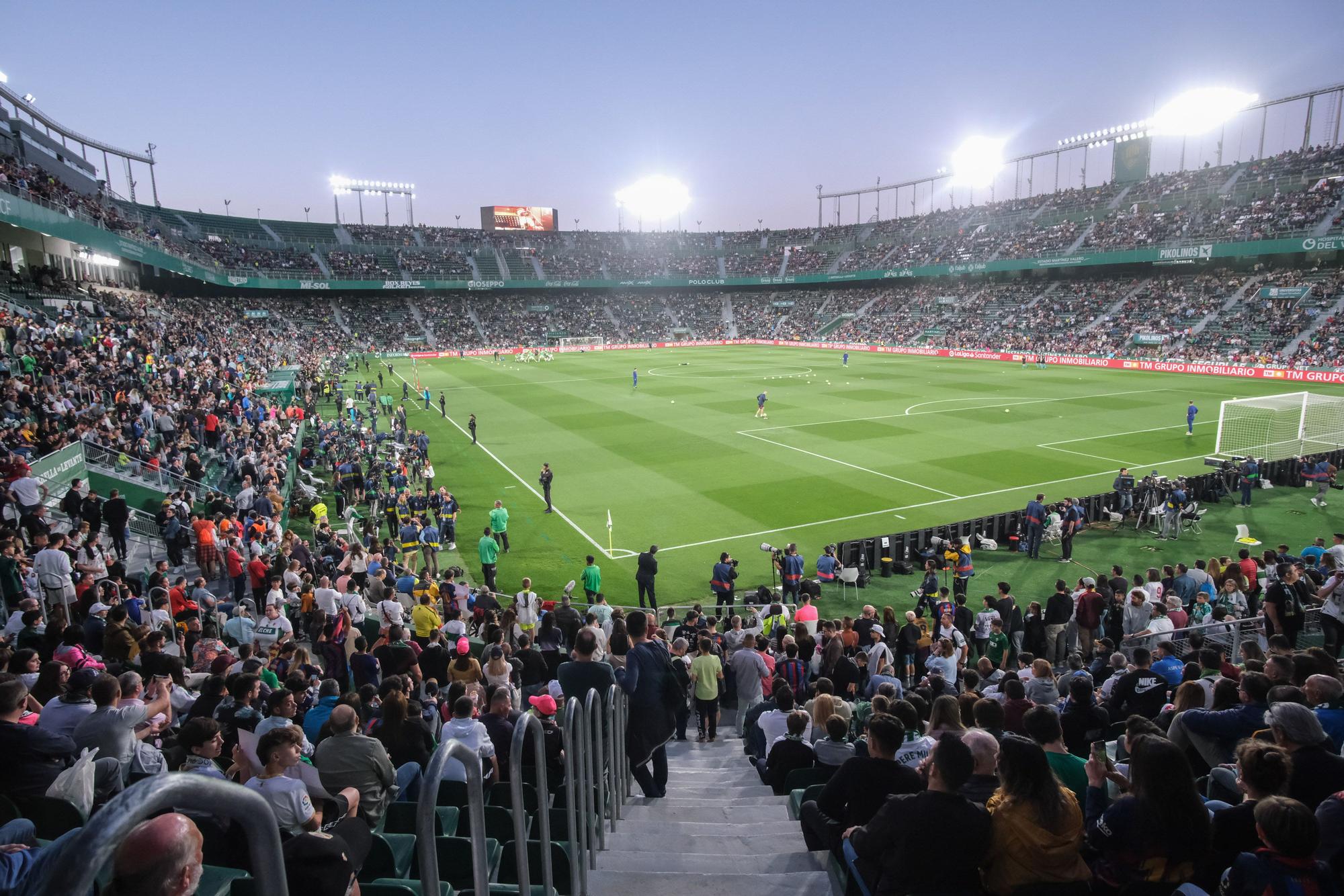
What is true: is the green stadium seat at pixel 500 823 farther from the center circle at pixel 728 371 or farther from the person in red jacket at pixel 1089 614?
the center circle at pixel 728 371

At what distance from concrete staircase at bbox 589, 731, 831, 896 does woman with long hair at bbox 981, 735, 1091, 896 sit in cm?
135

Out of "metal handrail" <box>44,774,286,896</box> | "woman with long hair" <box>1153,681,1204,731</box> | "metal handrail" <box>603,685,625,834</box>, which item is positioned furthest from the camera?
"metal handrail" <box>603,685,625,834</box>

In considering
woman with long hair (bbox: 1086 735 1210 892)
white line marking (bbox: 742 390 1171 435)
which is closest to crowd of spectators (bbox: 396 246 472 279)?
white line marking (bbox: 742 390 1171 435)

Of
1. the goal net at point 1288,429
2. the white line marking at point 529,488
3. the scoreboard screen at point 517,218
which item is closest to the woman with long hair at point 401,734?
the white line marking at point 529,488

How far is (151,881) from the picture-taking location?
1.78 meters

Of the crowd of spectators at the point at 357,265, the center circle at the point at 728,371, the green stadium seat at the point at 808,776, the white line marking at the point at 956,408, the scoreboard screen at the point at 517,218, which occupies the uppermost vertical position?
the scoreboard screen at the point at 517,218

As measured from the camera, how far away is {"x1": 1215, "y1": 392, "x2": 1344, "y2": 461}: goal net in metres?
27.9

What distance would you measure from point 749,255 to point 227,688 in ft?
366

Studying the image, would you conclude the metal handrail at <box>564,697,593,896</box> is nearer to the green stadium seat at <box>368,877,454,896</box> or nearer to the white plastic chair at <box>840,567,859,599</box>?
the green stadium seat at <box>368,877,454,896</box>

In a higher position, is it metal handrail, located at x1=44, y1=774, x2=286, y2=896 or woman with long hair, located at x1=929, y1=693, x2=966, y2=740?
metal handrail, located at x1=44, y1=774, x2=286, y2=896

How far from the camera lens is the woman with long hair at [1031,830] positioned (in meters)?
3.71

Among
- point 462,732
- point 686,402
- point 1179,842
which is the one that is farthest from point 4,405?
point 686,402

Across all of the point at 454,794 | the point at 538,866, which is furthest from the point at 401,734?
the point at 538,866

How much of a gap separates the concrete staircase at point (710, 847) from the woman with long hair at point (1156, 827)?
167cm
